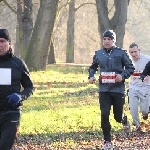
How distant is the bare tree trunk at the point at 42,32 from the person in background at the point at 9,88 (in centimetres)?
2010

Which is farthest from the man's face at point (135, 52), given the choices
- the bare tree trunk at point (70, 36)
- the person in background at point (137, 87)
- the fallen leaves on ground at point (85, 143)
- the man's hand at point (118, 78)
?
the bare tree trunk at point (70, 36)

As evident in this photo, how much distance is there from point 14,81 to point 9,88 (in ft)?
0.38

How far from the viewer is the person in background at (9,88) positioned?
6000mm

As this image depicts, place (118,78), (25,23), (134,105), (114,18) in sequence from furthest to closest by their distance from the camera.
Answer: (25,23) → (114,18) → (134,105) → (118,78)

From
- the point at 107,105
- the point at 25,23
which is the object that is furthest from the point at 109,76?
the point at 25,23

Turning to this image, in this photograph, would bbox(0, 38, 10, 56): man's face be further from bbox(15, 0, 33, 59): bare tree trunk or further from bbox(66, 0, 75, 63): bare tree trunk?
bbox(66, 0, 75, 63): bare tree trunk

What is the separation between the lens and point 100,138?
9.91 meters

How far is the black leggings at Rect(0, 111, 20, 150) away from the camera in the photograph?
5.88 m

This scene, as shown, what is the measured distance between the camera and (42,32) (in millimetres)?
26906

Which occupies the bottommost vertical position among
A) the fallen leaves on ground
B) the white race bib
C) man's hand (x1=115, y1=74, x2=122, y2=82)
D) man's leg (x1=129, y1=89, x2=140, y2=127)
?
the fallen leaves on ground

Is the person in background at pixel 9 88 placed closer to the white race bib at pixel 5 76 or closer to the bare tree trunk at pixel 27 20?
the white race bib at pixel 5 76

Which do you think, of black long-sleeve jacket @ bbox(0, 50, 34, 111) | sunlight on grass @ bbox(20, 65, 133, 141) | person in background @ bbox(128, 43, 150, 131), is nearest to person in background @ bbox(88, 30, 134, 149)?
person in background @ bbox(128, 43, 150, 131)

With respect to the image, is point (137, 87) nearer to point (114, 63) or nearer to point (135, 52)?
point (135, 52)

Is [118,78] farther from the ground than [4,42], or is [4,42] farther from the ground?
[4,42]
